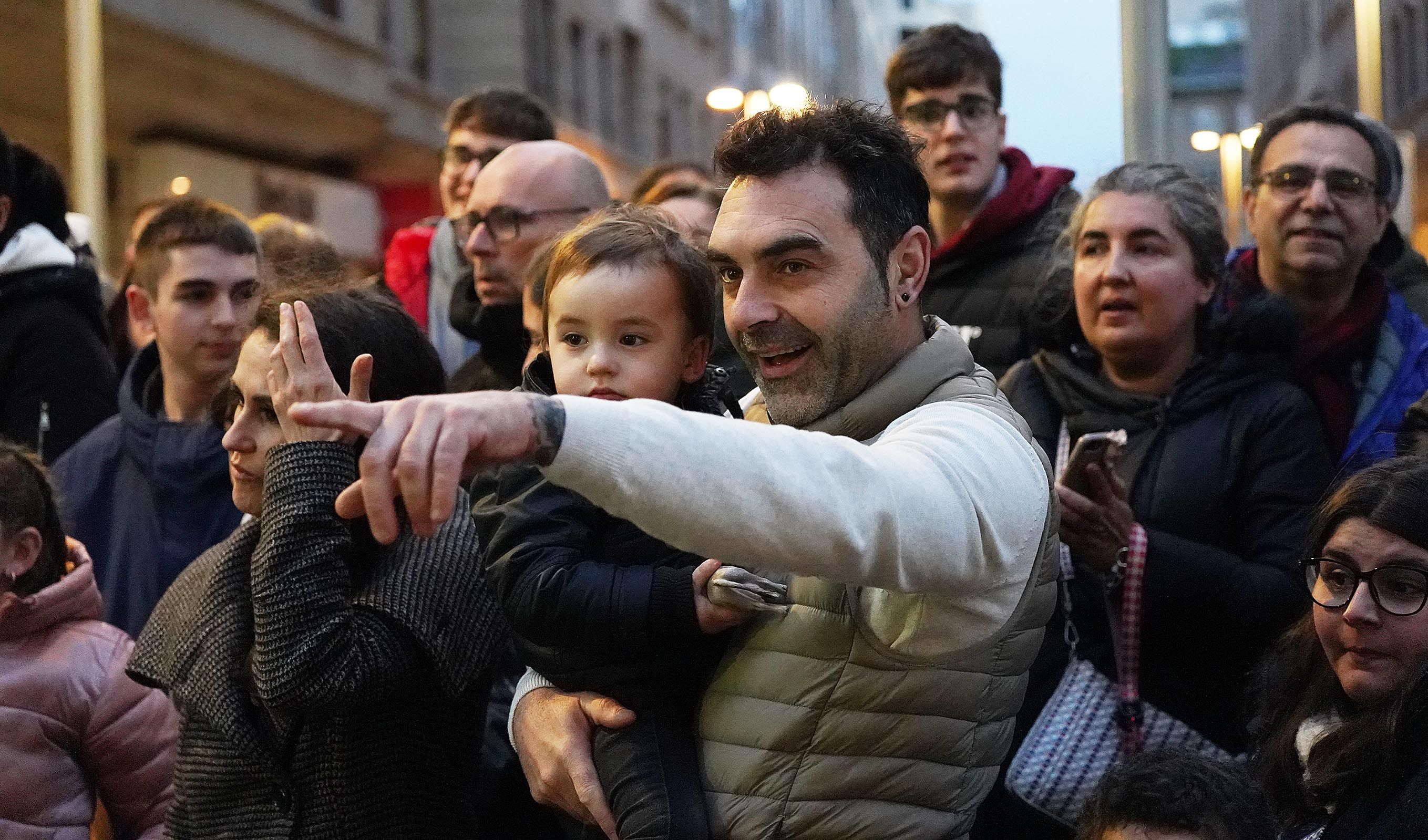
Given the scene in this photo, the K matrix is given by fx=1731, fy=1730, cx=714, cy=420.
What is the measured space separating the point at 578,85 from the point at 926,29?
859 inches

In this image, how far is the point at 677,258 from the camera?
321 cm

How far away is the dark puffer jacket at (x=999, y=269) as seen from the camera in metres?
4.73

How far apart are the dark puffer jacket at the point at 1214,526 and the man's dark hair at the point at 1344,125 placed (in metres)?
0.86

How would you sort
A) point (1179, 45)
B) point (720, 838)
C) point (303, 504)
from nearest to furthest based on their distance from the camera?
1. point (720, 838)
2. point (303, 504)
3. point (1179, 45)

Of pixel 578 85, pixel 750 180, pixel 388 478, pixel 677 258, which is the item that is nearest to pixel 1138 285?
pixel 677 258

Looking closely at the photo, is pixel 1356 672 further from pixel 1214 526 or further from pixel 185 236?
pixel 185 236

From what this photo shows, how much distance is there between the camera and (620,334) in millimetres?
3168

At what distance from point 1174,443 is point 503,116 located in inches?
122

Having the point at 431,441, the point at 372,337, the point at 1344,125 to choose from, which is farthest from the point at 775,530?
the point at 1344,125

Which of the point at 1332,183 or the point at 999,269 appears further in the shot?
the point at 999,269

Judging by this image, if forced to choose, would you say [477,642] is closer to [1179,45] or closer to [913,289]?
[913,289]

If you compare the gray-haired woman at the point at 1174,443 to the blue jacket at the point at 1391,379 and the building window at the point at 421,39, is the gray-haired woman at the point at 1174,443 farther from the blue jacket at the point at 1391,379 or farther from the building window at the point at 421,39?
the building window at the point at 421,39

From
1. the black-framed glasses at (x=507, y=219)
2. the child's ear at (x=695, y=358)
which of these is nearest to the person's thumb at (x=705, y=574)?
the child's ear at (x=695, y=358)

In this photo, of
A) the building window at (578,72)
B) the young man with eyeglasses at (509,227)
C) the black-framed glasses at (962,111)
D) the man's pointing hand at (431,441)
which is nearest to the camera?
the man's pointing hand at (431,441)
